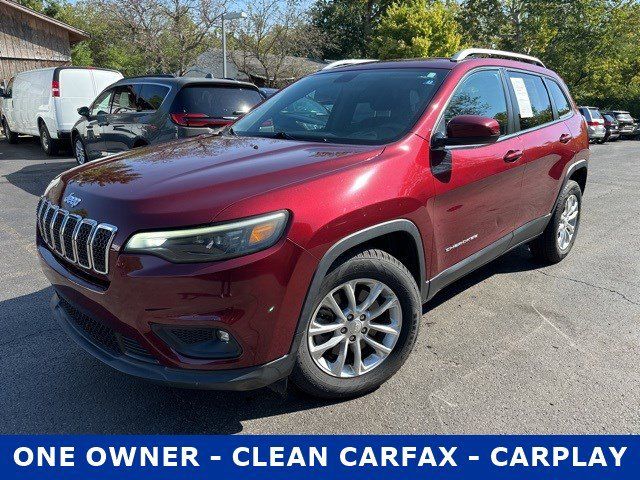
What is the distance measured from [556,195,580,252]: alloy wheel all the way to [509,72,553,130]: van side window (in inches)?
35.4

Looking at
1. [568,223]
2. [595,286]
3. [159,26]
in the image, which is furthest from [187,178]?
[159,26]

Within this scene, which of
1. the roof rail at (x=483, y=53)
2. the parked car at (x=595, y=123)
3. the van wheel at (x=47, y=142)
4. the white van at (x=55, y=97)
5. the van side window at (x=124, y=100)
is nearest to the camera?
the roof rail at (x=483, y=53)

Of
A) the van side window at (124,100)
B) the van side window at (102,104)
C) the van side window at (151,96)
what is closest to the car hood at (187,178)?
the van side window at (151,96)

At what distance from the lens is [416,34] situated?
31688 millimetres

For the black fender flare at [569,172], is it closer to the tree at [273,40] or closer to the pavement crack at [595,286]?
the pavement crack at [595,286]

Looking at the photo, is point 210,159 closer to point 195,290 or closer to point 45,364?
point 195,290

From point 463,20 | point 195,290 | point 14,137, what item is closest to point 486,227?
point 195,290

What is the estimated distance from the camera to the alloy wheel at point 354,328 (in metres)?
2.50

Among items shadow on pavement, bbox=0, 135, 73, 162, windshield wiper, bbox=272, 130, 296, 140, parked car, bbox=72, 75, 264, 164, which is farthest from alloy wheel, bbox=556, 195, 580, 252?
shadow on pavement, bbox=0, 135, 73, 162

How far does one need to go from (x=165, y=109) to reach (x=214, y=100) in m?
0.66

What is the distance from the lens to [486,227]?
11.3ft

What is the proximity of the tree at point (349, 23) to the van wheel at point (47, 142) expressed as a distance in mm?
31211

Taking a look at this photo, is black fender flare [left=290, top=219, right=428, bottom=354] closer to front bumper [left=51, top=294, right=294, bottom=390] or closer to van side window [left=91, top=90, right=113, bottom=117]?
front bumper [left=51, top=294, right=294, bottom=390]

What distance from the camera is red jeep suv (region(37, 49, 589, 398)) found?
2.09 m
